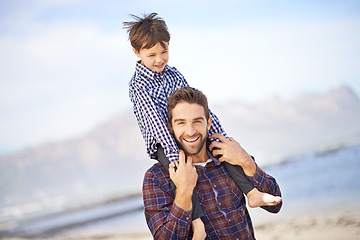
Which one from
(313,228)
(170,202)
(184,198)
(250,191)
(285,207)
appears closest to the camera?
(184,198)

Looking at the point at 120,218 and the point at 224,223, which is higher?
the point at 120,218

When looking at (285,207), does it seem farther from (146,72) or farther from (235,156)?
(146,72)

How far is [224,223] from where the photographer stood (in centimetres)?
276

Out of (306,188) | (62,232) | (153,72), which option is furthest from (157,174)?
(62,232)

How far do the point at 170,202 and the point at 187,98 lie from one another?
0.65 metres

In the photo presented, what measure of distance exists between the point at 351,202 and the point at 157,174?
7517 millimetres

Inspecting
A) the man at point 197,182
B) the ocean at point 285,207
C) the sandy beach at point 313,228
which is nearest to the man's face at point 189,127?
the man at point 197,182

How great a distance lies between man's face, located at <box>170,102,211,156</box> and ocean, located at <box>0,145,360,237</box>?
6.73m

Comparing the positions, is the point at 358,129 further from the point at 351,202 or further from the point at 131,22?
the point at 131,22

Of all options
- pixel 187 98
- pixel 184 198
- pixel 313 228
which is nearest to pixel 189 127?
pixel 187 98

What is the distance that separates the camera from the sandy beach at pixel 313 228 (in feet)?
24.5

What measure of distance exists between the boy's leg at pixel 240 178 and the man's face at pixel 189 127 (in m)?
0.26

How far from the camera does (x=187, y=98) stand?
110 inches

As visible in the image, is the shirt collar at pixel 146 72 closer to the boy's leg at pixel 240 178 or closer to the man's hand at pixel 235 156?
the man's hand at pixel 235 156
